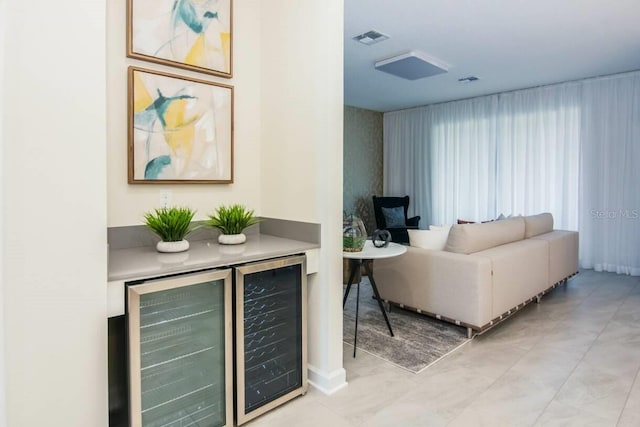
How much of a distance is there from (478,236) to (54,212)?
2890 millimetres

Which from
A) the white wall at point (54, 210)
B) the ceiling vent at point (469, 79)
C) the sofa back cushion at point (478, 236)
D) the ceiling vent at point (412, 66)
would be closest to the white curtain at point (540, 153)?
the ceiling vent at point (469, 79)

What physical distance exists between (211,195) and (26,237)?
3.65 ft

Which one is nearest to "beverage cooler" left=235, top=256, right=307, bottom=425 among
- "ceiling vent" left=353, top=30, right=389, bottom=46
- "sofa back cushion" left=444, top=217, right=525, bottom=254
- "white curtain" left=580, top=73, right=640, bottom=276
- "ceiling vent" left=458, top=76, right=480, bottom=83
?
"sofa back cushion" left=444, top=217, right=525, bottom=254

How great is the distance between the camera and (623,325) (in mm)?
3283

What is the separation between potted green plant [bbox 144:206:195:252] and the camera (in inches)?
76.0

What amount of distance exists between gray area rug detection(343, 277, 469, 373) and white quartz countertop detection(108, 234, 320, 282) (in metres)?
1.09

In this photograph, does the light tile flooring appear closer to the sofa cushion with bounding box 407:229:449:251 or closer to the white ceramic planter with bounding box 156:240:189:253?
the sofa cushion with bounding box 407:229:449:251

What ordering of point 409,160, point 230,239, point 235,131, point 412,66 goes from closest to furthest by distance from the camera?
point 230,239
point 235,131
point 412,66
point 409,160

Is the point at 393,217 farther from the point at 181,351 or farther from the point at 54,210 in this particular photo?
the point at 54,210

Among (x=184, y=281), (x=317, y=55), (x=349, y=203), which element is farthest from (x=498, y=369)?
(x=349, y=203)

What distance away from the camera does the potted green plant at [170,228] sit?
76.0 inches

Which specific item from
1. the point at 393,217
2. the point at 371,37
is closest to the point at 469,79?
the point at 371,37

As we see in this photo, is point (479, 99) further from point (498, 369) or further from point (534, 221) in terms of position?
point (498, 369)

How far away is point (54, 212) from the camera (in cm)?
139
